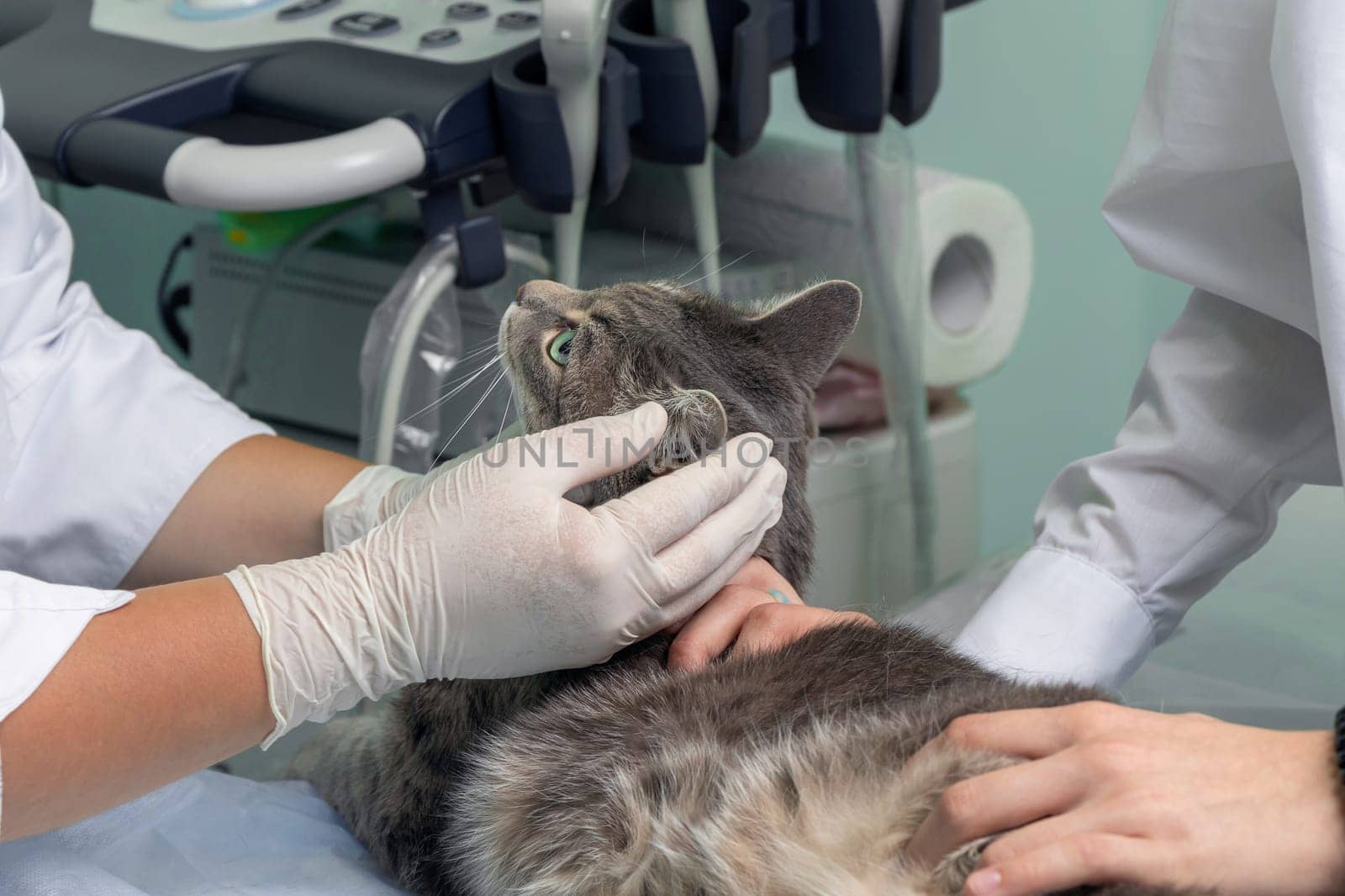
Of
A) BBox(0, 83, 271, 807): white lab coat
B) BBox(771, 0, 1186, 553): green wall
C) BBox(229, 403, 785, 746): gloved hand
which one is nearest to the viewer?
BBox(229, 403, 785, 746): gloved hand

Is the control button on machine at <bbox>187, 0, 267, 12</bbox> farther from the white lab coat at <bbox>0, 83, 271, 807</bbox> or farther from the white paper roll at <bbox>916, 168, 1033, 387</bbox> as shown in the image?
the white paper roll at <bbox>916, 168, 1033, 387</bbox>

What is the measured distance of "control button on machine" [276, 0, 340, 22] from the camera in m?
1.53

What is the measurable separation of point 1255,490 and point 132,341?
3.58 feet

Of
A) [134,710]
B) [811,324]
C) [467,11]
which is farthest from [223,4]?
[134,710]

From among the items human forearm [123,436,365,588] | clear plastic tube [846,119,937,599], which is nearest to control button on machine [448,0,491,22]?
clear plastic tube [846,119,937,599]

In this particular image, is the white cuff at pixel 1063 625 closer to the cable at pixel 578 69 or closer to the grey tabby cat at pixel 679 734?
the grey tabby cat at pixel 679 734

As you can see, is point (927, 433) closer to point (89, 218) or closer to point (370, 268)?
point (370, 268)

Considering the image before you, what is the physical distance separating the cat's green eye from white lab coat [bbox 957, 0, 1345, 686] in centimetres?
46

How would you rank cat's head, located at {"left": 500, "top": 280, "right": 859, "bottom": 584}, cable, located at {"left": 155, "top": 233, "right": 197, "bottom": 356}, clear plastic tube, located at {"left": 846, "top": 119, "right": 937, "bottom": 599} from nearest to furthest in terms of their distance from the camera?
cat's head, located at {"left": 500, "top": 280, "right": 859, "bottom": 584}
clear plastic tube, located at {"left": 846, "top": 119, "right": 937, "bottom": 599}
cable, located at {"left": 155, "top": 233, "right": 197, "bottom": 356}

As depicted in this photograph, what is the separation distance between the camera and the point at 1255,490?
1.09 m

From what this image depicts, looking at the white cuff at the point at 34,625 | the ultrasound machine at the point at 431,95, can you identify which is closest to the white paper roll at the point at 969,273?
the ultrasound machine at the point at 431,95

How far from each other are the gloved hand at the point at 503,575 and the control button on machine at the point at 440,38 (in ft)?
2.18

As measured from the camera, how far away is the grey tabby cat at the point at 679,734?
737mm

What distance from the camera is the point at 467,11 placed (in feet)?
5.03
